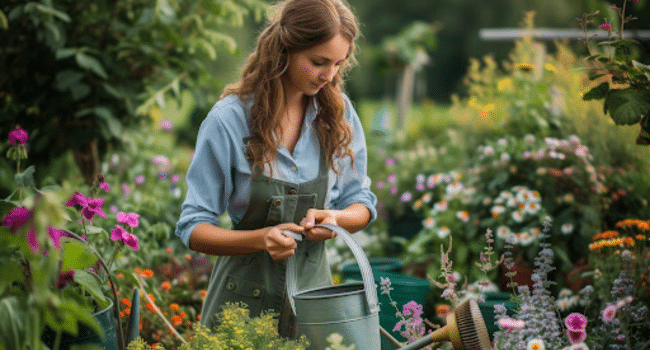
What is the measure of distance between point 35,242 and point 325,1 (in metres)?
1.01

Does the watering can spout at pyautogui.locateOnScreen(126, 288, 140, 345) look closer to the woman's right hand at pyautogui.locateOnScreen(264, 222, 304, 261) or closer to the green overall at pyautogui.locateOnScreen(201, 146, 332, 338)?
the green overall at pyautogui.locateOnScreen(201, 146, 332, 338)

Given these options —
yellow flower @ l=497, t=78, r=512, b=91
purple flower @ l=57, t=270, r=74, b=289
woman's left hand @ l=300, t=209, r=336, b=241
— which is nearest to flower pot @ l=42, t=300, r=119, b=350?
purple flower @ l=57, t=270, r=74, b=289

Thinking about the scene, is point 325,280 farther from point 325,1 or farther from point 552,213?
point 552,213

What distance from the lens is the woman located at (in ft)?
5.19

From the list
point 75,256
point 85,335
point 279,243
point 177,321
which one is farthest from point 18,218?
point 177,321

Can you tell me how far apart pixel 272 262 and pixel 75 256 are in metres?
0.54

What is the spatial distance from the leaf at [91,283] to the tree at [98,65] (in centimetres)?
171

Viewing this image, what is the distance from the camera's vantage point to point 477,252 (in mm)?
3332

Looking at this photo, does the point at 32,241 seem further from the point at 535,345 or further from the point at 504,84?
the point at 504,84

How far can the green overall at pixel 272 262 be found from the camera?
167 centimetres

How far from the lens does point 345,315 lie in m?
1.29

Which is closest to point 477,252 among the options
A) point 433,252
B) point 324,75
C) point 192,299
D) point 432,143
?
point 433,252

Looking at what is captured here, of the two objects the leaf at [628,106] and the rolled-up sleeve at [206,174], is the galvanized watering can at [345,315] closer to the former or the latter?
the rolled-up sleeve at [206,174]

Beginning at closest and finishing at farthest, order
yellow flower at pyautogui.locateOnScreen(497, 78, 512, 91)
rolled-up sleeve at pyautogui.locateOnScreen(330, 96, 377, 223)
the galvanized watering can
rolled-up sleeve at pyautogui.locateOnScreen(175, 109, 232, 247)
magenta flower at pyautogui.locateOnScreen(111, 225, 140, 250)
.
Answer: the galvanized watering can → rolled-up sleeve at pyautogui.locateOnScreen(175, 109, 232, 247) → magenta flower at pyautogui.locateOnScreen(111, 225, 140, 250) → rolled-up sleeve at pyautogui.locateOnScreen(330, 96, 377, 223) → yellow flower at pyautogui.locateOnScreen(497, 78, 512, 91)
